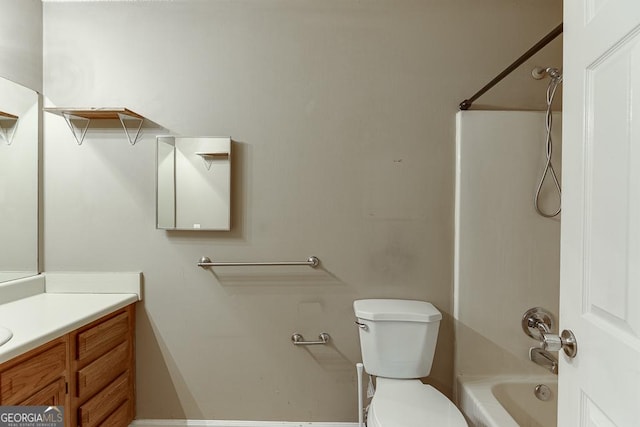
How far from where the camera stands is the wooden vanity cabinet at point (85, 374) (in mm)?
1317

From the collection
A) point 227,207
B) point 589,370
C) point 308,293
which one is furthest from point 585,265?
point 227,207

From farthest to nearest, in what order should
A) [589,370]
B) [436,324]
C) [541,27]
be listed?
1. [541,27]
2. [436,324]
3. [589,370]

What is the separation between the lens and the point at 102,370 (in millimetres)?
1738

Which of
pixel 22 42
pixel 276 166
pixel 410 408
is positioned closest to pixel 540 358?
pixel 410 408

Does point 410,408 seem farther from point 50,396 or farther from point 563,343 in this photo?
point 50,396

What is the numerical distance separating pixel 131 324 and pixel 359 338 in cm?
123

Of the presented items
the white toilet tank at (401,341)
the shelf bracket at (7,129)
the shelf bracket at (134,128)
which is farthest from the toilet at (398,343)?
the shelf bracket at (7,129)

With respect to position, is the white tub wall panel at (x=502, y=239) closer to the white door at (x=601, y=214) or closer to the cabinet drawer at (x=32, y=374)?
the white door at (x=601, y=214)

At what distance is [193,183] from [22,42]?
3.70 ft

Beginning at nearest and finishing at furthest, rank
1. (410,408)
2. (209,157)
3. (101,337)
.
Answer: (410,408) → (101,337) → (209,157)

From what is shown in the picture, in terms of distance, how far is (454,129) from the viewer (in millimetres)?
1956

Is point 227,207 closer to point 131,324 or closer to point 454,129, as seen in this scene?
point 131,324

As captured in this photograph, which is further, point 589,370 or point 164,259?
point 164,259

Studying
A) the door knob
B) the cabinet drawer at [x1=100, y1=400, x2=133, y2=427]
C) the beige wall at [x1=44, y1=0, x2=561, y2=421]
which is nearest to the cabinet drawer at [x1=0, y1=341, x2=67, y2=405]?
the cabinet drawer at [x1=100, y1=400, x2=133, y2=427]
